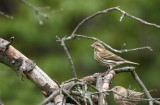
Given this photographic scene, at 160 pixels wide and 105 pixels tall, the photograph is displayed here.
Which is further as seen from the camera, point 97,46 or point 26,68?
point 97,46

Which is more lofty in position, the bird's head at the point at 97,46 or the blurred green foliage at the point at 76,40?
the blurred green foliage at the point at 76,40

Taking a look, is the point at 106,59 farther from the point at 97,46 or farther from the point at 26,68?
the point at 26,68

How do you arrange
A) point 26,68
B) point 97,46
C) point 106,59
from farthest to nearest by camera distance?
point 97,46, point 106,59, point 26,68

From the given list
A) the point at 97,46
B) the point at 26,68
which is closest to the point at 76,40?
the point at 97,46

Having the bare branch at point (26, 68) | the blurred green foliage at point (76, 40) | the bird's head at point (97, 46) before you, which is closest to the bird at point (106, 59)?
the bird's head at point (97, 46)

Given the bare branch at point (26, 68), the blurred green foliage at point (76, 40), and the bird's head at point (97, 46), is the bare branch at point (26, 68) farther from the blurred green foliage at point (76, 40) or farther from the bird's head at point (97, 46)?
the blurred green foliage at point (76, 40)

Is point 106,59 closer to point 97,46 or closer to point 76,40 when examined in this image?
point 97,46

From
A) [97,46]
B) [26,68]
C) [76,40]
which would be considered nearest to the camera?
[26,68]

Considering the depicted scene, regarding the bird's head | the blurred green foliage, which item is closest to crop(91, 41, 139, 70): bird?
the bird's head

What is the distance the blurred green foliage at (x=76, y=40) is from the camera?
477 inches

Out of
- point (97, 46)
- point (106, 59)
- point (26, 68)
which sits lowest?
point (26, 68)

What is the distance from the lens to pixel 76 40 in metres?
13.1

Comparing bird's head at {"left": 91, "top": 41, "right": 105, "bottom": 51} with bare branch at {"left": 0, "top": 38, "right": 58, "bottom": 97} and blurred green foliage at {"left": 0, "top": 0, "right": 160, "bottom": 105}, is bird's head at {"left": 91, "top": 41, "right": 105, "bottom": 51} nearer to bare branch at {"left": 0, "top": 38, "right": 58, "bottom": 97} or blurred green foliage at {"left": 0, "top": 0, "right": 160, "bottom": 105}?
blurred green foliage at {"left": 0, "top": 0, "right": 160, "bottom": 105}

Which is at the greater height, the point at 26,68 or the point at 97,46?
the point at 97,46
